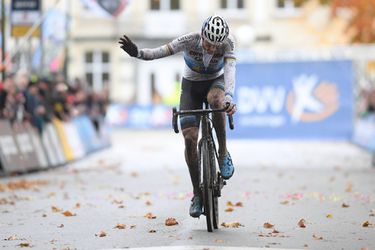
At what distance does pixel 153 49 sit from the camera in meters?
10.4

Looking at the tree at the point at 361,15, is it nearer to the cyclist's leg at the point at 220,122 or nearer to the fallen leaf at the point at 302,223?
the fallen leaf at the point at 302,223

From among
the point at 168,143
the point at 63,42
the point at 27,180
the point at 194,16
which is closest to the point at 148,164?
the point at 27,180

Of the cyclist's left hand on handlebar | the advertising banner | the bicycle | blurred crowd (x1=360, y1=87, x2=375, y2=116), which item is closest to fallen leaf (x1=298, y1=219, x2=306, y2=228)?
the bicycle

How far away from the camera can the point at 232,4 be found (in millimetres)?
56250

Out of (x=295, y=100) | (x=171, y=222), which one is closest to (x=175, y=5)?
(x=295, y=100)

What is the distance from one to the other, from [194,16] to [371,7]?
14570 millimetres

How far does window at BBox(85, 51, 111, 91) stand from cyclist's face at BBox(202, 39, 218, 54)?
45.4m

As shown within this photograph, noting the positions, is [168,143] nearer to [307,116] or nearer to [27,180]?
[307,116]

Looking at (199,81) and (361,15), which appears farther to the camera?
(361,15)

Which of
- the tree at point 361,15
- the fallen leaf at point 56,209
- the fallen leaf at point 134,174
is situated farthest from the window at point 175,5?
the fallen leaf at point 56,209

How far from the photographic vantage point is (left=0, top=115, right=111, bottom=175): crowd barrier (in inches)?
808

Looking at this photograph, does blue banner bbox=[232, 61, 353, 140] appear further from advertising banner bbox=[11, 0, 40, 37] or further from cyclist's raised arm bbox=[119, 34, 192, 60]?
cyclist's raised arm bbox=[119, 34, 192, 60]

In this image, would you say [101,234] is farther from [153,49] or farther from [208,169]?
[153,49]

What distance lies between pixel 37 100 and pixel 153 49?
42.1 feet
